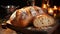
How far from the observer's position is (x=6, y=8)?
60cm

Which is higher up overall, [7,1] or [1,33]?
[7,1]

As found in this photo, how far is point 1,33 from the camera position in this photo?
42 centimetres

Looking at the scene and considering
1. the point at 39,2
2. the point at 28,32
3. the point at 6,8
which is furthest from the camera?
the point at 39,2

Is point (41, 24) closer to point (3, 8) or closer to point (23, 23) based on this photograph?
point (23, 23)

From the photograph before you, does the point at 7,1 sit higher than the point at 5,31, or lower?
higher

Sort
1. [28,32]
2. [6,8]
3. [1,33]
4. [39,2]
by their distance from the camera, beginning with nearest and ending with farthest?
[28,32], [1,33], [6,8], [39,2]

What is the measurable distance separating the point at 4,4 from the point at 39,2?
227mm

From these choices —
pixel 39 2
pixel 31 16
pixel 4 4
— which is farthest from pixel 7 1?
pixel 31 16

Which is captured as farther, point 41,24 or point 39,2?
point 39,2

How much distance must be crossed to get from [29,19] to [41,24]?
49 millimetres

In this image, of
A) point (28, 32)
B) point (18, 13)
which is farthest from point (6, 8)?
point (28, 32)

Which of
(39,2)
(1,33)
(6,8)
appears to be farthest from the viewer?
(39,2)

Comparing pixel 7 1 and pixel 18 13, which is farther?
pixel 7 1

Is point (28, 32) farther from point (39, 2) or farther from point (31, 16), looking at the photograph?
point (39, 2)
